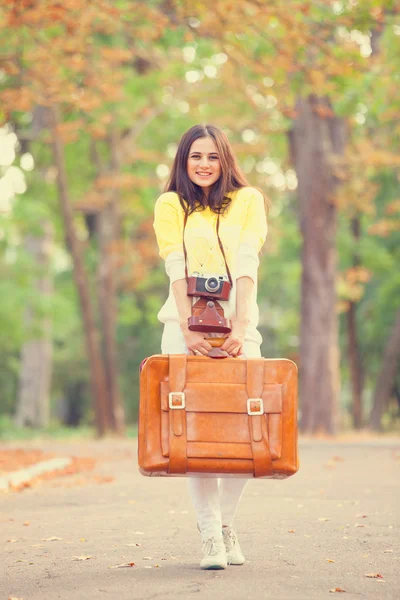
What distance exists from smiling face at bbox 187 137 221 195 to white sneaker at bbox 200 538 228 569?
5.88ft

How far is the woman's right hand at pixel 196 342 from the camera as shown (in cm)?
554

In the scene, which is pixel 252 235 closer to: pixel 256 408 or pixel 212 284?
pixel 212 284

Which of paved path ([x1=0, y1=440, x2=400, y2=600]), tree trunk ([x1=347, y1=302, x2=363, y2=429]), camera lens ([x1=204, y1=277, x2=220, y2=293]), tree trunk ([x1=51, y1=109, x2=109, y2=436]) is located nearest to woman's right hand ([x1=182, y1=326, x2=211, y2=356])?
camera lens ([x1=204, y1=277, x2=220, y2=293])

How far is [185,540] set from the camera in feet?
22.8

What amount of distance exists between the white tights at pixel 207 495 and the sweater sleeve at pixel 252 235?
1.19 ft

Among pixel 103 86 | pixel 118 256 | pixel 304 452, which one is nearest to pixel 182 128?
pixel 118 256

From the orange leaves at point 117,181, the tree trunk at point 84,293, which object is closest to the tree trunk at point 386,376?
the orange leaves at point 117,181

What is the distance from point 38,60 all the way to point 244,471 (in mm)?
11764

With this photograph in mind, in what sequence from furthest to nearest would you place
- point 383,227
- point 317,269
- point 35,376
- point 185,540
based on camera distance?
point 35,376 < point 383,227 < point 317,269 < point 185,540

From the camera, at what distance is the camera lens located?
18.3ft

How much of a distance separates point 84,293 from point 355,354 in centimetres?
1285

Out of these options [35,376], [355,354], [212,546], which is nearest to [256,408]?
[212,546]

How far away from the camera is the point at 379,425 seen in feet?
111

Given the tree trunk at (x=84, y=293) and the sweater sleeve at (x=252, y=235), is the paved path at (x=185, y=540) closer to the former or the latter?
the sweater sleeve at (x=252, y=235)
